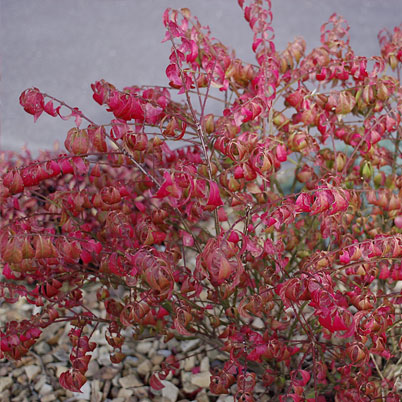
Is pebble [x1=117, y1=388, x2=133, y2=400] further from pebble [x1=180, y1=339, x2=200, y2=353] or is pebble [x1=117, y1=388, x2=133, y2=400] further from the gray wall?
the gray wall

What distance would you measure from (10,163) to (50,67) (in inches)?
70.4

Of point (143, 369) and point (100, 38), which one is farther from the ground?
point (100, 38)

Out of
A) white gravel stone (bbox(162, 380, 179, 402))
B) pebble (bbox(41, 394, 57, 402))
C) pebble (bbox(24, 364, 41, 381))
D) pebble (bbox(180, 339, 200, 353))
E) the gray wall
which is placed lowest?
white gravel stone (bbox(162, 380, 179, 402))

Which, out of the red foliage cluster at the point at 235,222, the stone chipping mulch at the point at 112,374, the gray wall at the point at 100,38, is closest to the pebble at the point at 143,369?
the stone chipping mulch at the point at 112,374

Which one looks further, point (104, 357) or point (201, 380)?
point (104, 357)

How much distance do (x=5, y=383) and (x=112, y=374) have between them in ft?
1.00

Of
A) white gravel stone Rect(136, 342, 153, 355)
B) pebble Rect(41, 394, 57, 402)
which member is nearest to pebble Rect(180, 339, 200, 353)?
white gravel stone Rect(136, 342, 153, 355)

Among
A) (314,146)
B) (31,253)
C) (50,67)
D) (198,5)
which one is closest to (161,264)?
(31,253)

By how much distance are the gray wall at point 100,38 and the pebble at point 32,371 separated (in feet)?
6.93

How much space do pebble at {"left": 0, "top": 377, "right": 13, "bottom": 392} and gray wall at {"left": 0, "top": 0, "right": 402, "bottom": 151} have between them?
2.15m

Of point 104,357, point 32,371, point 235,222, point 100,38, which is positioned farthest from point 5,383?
point 100,38

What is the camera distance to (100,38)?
378cm

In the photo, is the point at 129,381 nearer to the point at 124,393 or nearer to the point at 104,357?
the point at 124,393

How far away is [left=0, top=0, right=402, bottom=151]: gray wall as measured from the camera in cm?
359
